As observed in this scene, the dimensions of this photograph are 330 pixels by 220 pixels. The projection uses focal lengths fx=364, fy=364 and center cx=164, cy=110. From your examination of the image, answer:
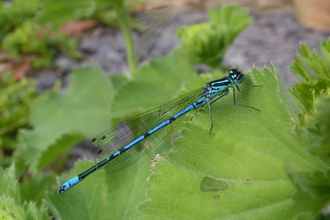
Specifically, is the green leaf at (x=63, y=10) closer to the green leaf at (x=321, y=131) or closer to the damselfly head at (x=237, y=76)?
the damselfly head at (x=237, y=76)

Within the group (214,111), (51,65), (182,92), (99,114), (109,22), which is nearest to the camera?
(214,111)

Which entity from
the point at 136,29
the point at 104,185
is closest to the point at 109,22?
the point at 136,29

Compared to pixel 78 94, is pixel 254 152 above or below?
below

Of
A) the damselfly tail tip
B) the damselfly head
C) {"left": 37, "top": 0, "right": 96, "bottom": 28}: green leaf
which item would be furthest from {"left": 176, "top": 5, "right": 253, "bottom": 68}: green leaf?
the damselfly tail tip

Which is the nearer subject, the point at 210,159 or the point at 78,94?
the point at 210,159

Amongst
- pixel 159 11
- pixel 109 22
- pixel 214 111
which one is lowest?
pixel 214 111

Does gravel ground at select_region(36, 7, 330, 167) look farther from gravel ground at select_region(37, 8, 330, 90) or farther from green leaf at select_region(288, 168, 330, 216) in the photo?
green leaf at select_region(288, 168, 330, 216)

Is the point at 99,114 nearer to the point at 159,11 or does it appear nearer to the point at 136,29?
the point at 159,11
